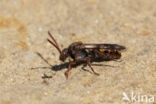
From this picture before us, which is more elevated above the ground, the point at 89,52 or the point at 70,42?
the point at 70,42

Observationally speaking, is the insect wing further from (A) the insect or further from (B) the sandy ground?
(B) the sandy ground

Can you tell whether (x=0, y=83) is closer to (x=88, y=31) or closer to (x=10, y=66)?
(x=10, y=66)

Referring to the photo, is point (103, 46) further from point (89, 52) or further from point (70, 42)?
point (70, 42)

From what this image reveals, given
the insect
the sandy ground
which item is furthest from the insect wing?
the sandy ground

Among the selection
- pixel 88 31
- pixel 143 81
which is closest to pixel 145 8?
pixel 88 31

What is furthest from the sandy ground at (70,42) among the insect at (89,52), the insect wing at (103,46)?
the insect wing at (103,46)

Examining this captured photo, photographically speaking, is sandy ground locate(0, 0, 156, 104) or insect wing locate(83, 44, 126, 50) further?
insect wing locate(83, 44, 126, 50)

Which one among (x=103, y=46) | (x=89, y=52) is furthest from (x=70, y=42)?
(x=103, y=46)

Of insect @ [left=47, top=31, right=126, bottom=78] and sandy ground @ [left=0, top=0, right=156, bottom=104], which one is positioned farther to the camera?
insect @ [left=47, top=31, right=126, bottom=78]
